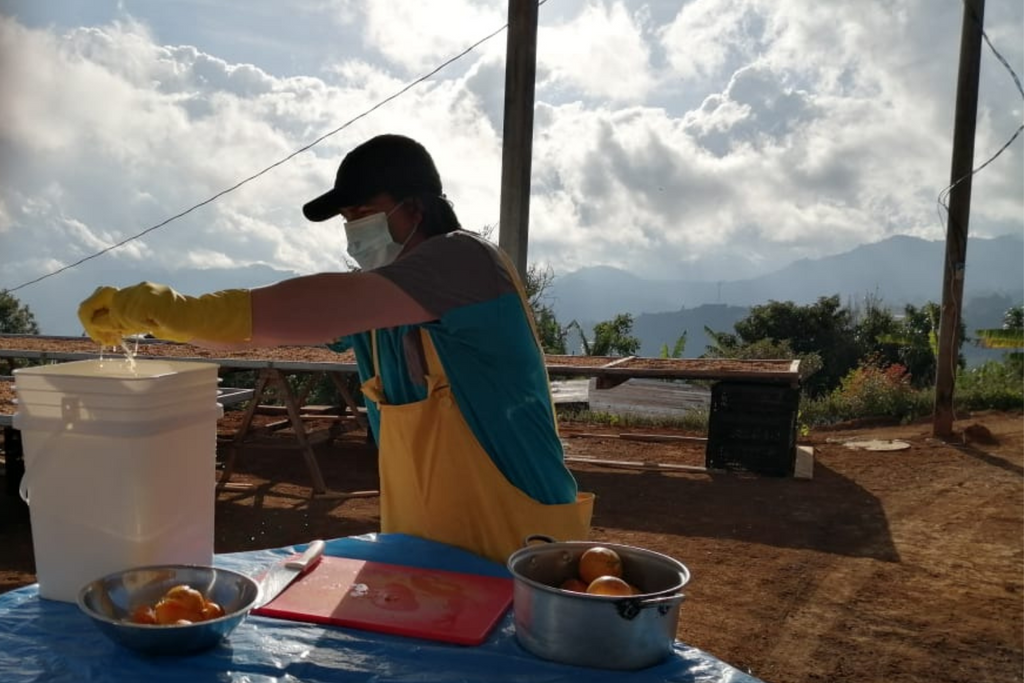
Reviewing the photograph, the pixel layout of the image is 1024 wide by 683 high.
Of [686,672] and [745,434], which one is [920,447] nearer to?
[745,434]

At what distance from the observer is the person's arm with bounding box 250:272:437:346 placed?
146 centimetres

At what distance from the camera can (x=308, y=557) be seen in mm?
1622

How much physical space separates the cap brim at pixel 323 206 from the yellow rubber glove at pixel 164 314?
1.48 feet

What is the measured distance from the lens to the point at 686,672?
1.22 metres

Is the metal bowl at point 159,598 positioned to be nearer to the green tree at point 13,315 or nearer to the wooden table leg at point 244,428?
the wooden table leg at point 244,428

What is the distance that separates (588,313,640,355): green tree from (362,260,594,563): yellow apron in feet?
52.7

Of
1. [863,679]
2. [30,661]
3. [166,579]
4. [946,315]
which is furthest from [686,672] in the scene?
[946,315]

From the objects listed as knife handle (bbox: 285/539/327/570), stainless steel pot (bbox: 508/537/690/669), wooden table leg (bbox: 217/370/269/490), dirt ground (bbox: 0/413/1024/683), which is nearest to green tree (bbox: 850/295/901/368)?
dirt ground (bbox: 0/413/1024/683)

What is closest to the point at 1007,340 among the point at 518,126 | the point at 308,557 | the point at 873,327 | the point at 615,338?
the point at 615,338

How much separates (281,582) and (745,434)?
20.8ft

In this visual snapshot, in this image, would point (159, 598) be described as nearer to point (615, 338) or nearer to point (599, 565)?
point (599, 565)

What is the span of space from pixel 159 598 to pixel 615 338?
57.5 feet

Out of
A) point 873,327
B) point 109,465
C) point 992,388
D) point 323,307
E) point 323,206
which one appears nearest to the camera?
point 109,465

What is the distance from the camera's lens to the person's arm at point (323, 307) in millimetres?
1460
